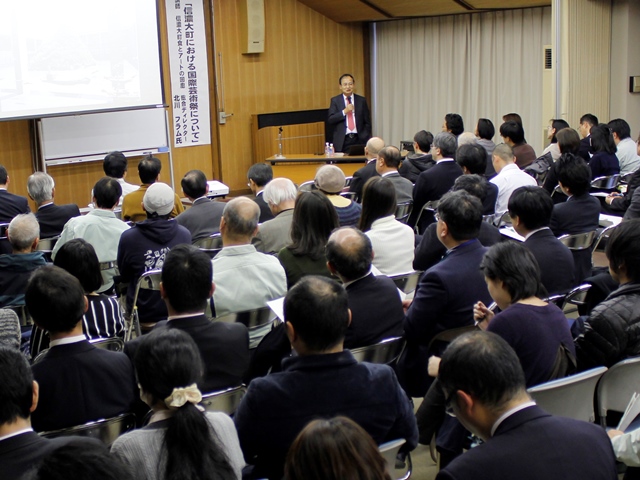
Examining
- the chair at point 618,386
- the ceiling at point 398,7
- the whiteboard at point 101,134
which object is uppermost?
the ceiling at point 398,7

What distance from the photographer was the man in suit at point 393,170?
6.45 meters

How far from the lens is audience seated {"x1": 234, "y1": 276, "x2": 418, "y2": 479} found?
2.34m

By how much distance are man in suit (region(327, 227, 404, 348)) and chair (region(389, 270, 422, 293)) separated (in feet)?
2.15

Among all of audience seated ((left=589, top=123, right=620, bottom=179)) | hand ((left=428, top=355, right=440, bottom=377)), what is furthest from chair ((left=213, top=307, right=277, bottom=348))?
audience seated ((left=589, top=123, right=620, bottom=179))

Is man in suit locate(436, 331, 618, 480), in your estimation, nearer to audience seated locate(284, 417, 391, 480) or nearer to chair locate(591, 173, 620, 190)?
audience seated locate(284, 417, 391, 480)

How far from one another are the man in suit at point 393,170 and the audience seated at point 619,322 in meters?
3.41

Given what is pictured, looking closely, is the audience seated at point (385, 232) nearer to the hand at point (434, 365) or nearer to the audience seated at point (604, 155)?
the hand at point (434, 365)

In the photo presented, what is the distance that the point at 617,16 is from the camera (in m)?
9.77

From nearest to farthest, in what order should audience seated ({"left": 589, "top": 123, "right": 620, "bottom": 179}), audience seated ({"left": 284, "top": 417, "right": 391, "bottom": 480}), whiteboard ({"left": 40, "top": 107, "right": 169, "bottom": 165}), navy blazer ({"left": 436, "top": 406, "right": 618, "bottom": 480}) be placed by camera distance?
1. audience seated ({"left": 284, "top": 417, "right": 391, "bottom": 480})
2. navy blazer ({"left": 436, "top": 406, "right": 618, "bottom": 480})
3. audience seated ({"left": 589, "top": 123, "right": 620, "bottom": 179})
4. whiteboard ({"left": 40, "top": 107, "right": 169, "bottom": 165})

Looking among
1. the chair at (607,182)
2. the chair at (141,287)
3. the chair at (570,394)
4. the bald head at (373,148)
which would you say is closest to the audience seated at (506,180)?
the chair at (607,182)

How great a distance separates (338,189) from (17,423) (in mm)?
3540

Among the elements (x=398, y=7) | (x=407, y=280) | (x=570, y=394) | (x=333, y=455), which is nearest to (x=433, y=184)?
(x=407, y=280)

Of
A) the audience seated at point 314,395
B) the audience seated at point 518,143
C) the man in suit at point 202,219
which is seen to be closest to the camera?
the audience seated at point 314,395

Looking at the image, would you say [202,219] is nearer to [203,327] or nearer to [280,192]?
[280,192]
